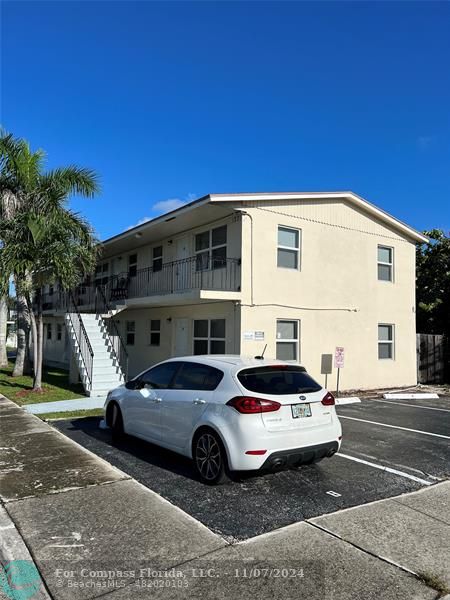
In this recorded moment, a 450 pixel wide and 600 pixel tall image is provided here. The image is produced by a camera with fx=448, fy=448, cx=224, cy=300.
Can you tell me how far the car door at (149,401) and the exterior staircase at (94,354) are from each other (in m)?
5.97

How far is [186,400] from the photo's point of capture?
5898mm

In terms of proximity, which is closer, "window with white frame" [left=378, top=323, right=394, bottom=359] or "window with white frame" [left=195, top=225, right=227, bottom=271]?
"window with white frame" [left=195, top=225, right=227, bottom=271]

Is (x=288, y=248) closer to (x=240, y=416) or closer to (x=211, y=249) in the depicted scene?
(x=211, y=249)

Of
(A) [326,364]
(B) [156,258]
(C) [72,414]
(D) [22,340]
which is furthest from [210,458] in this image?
(D) [22,340]

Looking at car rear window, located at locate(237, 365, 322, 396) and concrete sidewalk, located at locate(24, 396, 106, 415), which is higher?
car rear window, located at locate(237, 365, 322, 396)

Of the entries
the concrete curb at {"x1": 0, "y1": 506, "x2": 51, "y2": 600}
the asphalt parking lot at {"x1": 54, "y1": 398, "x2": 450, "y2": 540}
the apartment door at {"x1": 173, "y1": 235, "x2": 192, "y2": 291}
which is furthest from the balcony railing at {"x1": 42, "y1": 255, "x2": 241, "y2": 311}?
the concrete curb at {"x1": 0, "y1": 506, "x2": 51, "y2": 600}

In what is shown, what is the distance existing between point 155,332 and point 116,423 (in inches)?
362

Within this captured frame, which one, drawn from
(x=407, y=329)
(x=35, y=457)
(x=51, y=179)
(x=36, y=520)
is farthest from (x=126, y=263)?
(x=36, y=520)

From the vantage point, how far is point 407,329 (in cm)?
1667

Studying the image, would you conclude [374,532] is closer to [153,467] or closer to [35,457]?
[153,467]

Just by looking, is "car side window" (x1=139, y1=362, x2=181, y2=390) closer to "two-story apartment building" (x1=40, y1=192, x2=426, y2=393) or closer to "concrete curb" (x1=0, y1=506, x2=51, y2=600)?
"concrete curb" (x1=0, y1=506, x2=51, y2=600)

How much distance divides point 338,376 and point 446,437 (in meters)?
5.42

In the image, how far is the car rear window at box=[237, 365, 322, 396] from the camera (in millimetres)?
5414

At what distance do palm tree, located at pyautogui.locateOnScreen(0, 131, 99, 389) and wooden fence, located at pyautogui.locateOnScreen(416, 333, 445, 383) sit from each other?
12.9m
